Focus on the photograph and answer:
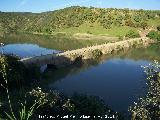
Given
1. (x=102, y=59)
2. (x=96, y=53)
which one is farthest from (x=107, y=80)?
(x=96, y=53)

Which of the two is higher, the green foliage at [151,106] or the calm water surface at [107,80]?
the green foliage at [151,106]

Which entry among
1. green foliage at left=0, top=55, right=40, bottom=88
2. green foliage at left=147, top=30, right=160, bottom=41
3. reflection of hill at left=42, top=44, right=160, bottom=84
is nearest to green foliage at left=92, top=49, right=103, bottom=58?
reflection of hill at left=42, top=44, right=160, bottom=84

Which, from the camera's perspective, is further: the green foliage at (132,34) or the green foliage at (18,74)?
the green foliage at (132,34)

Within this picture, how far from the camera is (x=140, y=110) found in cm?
1925

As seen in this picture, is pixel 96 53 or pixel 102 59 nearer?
pixel 102 59

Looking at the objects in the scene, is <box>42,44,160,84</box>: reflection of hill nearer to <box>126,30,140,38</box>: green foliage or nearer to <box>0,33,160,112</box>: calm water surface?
<box>0,33,160,112</box>: calm water surface

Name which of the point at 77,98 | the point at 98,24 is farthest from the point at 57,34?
the point at 77,98

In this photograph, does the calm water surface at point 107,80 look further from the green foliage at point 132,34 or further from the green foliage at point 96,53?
the green foliage at point 132,34

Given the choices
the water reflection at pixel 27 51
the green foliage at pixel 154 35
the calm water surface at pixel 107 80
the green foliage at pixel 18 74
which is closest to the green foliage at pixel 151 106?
the calm water surface at pixel 107 80

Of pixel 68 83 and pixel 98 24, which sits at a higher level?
pixel 98 24

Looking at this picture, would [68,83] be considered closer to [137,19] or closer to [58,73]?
[58,73]

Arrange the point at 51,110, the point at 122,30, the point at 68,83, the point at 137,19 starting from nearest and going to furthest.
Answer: the point at 51,110, the point at 68,83, the point at 122,30, the point at 137,19

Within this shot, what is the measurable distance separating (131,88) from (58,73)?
22.7 meters

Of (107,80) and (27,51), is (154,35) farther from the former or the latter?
(107,80)
